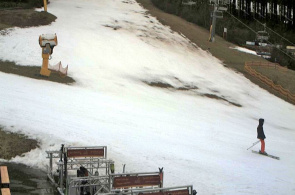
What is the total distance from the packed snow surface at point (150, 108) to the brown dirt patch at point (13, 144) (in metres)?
0.30

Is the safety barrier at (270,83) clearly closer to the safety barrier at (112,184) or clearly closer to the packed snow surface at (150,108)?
the packed snow surface at (150,108)

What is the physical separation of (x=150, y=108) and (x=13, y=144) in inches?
464

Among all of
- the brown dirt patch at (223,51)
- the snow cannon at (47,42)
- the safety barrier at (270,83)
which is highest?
the snow cannon at (47,42)

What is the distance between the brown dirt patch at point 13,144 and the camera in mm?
13727

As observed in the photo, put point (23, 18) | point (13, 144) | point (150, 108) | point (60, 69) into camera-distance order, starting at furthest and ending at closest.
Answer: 1. point (23, 18)
2. point (60, 69)
3. point (150, 108)
4. point (13, 144)

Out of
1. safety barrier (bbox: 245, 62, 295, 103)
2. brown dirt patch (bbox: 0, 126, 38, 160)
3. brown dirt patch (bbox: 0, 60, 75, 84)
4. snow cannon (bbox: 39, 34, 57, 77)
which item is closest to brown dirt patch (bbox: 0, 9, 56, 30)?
brown dirt patch (bbox: 0, 60, 75, 84)

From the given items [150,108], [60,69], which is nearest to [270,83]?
[150,108]

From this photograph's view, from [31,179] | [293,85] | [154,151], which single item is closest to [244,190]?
[154,151]

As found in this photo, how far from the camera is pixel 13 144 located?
14188 millimetres

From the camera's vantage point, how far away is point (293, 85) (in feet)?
143

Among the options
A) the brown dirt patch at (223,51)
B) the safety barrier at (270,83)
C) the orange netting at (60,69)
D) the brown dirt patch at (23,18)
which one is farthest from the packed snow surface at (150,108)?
the safety barrier at (270,83)

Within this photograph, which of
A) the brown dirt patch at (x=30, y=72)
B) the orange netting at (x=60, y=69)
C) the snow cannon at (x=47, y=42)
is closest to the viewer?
the snow cannon at (x=47, y=42)

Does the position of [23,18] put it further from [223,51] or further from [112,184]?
[112,184]

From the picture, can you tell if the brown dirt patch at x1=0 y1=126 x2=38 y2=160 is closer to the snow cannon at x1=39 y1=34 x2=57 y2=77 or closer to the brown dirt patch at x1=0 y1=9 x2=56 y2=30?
the snow cannon at x1=39 y1=34 x2=57 y2=77
